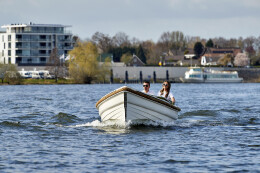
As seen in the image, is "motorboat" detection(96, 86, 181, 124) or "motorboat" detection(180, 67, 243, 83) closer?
"motorboat" detection(96, 86, 181, 124)

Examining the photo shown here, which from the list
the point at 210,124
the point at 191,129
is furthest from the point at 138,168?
the point at 210,124

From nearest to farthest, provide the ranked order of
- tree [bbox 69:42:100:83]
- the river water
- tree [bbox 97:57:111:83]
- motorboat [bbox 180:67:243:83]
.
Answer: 1. the river water
2. tree [bbox 69:42:100:83]
3. tree [bbox 97:57:111:83]
4. motorboat [bbox 180:67:243:83]

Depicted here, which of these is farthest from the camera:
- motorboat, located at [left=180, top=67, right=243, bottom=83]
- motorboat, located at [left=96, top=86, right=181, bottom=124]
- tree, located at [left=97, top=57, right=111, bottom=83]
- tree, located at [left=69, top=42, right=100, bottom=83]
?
motorboat, located at [left=180, top=67, right=243, bottom=83]

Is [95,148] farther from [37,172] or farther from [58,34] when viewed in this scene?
[58,34]

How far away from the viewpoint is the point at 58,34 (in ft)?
564

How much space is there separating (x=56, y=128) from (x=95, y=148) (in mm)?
7364

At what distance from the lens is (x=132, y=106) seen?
25.9 metres

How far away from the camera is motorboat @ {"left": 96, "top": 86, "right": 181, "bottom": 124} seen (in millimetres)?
25494

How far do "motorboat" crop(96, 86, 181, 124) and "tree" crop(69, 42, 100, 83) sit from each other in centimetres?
9456

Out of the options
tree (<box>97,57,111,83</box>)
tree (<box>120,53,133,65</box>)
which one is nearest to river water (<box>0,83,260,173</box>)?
tree (<box>97,57,111,83</box>)

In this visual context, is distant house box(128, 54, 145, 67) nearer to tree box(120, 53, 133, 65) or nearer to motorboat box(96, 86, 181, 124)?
tree box(120, 53, 133, 65)

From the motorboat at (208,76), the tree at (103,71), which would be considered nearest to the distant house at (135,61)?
the motorboat at (208,76)

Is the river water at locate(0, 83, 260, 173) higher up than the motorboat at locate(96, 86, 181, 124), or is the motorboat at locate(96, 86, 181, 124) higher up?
the motorboat at locate(96, 86, 181, 124)

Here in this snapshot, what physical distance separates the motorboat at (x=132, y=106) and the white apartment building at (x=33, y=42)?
139063mm
